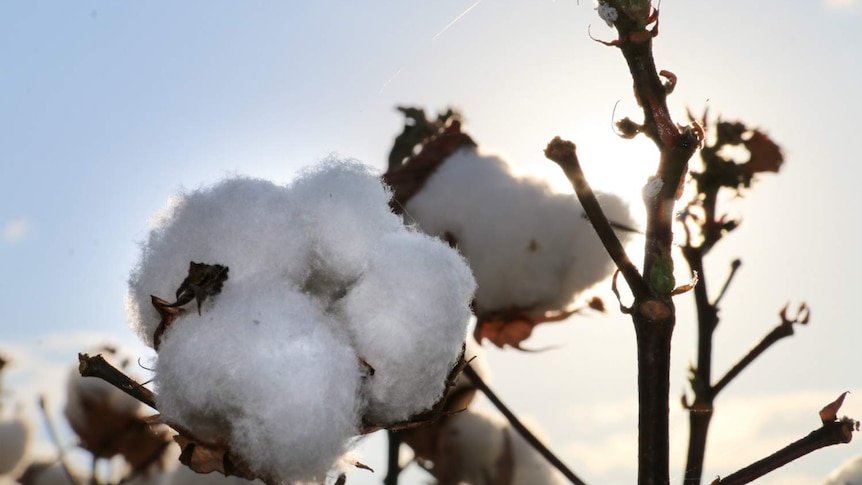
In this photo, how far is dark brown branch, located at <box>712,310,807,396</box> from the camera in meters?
1.24

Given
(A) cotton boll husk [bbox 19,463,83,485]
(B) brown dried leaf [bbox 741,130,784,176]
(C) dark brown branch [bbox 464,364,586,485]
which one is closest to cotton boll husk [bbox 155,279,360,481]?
(C) dark brown branch [bbox 464,364,586,485]

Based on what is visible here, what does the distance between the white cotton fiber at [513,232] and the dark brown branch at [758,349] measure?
0.38 meters

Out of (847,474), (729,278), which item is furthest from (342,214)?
(847,474)

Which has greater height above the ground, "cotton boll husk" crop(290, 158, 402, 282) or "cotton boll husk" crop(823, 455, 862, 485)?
"cotton boll husk" crop(823, 455, 862, 485)

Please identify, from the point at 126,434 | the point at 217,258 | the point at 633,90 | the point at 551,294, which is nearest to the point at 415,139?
the point at 551,294

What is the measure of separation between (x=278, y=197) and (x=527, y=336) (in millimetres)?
851

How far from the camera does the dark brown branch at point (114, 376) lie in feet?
2.60

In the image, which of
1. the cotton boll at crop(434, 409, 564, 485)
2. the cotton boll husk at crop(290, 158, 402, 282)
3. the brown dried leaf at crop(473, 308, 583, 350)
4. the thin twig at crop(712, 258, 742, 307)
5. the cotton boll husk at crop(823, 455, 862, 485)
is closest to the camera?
the cotton boll husk at crop(290, 158, 402, 282)

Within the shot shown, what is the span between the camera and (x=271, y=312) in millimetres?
747

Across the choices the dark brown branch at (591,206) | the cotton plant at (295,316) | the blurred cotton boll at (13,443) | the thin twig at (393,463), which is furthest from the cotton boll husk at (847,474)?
the blurred cotton boll at (13,443)

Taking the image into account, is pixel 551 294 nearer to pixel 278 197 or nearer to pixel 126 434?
pixel 278 197

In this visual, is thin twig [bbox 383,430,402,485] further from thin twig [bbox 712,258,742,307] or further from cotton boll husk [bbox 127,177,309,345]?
cotton boll husk [bbox 127,177,309,345]

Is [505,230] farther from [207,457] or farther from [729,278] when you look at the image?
[207,457]

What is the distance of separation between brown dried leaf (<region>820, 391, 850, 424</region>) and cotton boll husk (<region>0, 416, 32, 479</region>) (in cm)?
248
